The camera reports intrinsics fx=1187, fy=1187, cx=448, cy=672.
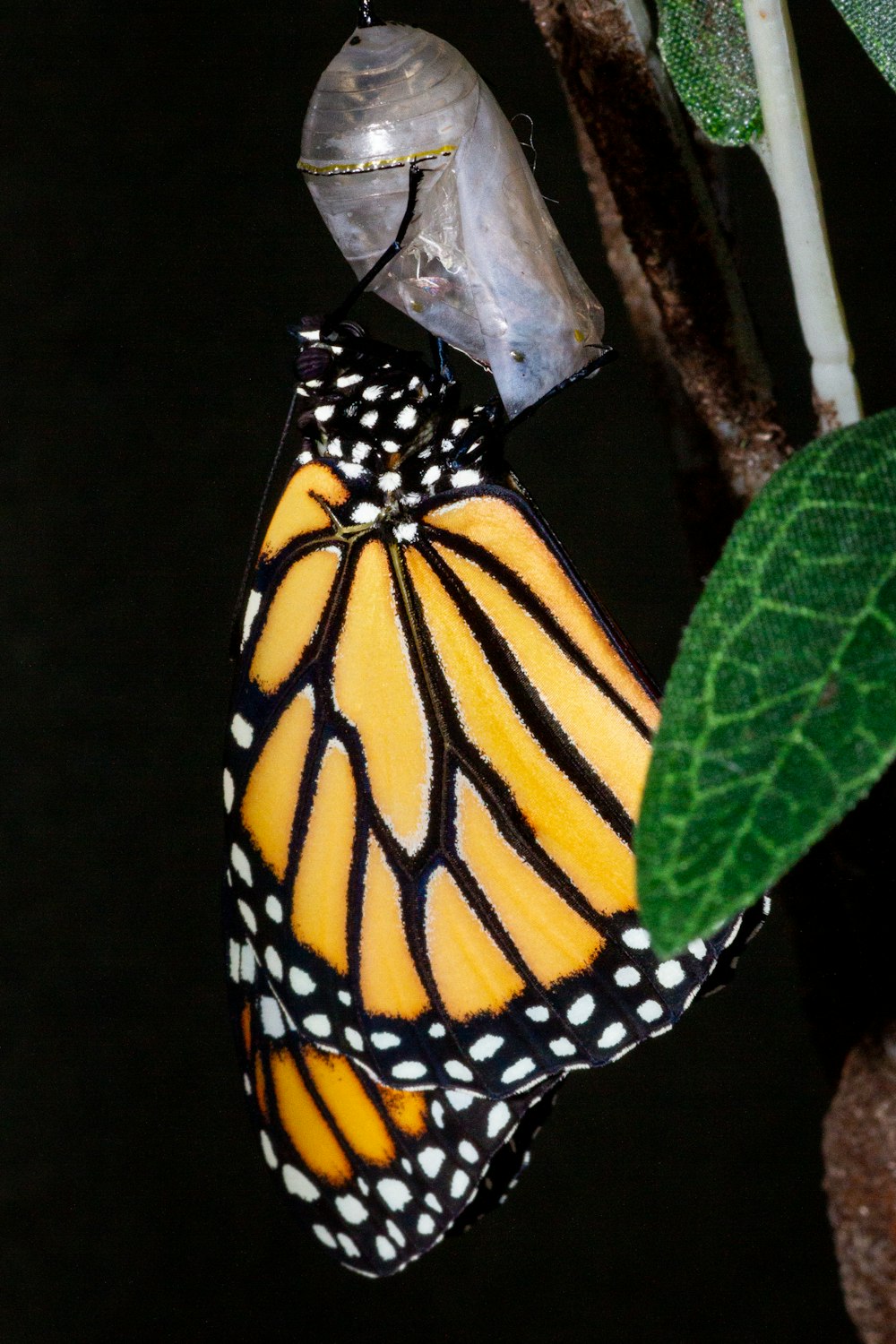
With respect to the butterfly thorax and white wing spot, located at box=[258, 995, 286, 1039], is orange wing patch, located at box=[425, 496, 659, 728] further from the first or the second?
white wing spot, located at box=[258, 995, 286, 1039]

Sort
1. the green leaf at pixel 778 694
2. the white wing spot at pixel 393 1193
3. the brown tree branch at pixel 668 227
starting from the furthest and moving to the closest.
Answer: the white wing spot at pixel 393 1193 < the brown tree branch at pixel 668 227 < the green leaf at pixel 778 694

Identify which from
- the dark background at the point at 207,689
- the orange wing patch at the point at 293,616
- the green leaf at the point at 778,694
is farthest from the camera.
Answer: the dark background at the point at 207,689

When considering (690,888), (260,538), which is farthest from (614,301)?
(690,888)

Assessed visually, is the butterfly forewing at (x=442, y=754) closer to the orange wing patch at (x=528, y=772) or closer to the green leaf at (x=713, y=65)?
the orange wing patch at (x=528, y=772)

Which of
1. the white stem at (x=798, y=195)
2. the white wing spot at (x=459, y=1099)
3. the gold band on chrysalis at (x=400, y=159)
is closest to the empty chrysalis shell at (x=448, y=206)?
the gold band on chrysalis at (x=400, y=159)

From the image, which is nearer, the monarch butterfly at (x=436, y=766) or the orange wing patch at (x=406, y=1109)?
the monarch butterfly at (x=436, y=766)

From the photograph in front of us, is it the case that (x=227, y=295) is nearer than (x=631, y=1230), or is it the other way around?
(x=227, y=295)

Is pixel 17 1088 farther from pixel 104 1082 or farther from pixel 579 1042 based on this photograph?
pixel 579 1042
